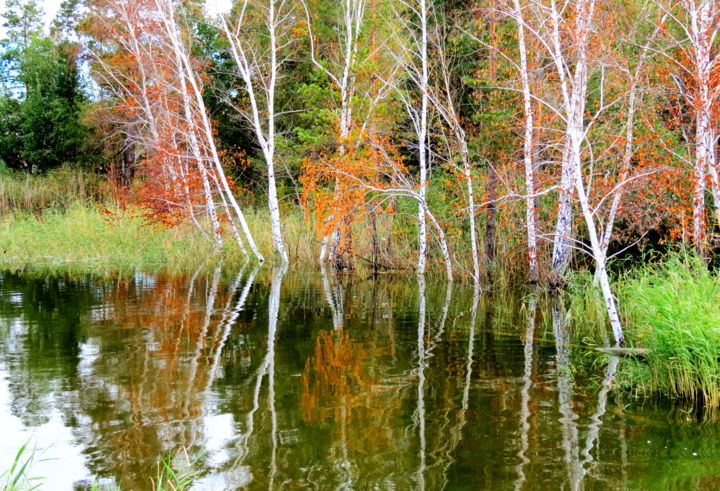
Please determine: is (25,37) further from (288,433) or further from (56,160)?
(288,433)

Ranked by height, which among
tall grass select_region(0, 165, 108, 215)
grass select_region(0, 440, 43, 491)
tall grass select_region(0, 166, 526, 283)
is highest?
tall grass select_region(0, 165, 108, 215)

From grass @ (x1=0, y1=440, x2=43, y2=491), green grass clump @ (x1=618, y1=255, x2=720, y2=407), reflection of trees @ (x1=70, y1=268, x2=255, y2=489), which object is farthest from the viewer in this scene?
green grass clump @ (x1=618, y1=255, x2=720, y2=407)

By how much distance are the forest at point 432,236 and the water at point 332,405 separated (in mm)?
61

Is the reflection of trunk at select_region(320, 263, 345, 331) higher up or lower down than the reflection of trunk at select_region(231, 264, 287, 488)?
higher up

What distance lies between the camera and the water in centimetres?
495

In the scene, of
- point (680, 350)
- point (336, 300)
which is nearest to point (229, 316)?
point (336, 300)

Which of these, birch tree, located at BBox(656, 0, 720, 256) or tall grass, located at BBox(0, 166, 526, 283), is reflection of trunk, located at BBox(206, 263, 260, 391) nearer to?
tall grass, located at BBox(0, 166, 526, 283)

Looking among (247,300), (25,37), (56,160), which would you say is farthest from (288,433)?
(25,37)

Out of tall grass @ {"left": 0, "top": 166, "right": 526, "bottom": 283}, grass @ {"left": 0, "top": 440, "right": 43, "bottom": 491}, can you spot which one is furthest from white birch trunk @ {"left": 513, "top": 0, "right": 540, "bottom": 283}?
grass @ {"left": 0, "top": 440, "right": 43, "bottom": 491}

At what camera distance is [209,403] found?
648 centimetres

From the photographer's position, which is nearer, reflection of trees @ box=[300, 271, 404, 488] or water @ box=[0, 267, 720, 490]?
water @ box=[0, 267, 720, 490]

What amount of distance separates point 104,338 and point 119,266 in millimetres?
11508

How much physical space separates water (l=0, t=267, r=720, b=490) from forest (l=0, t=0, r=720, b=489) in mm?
61

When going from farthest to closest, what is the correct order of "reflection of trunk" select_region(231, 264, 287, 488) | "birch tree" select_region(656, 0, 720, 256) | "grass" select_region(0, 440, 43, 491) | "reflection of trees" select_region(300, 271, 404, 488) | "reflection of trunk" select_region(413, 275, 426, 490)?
"birch tree" select_region(656, 0, 720, 256), "reflection of trees" select_region(300, 271, 404, 488), "reflection of trunk" select_region(231, 264, 287, 488), "reflection of trunk" select_region(413, 275, 426, 490), "grass" select_region(0, 440, 43, 491)
